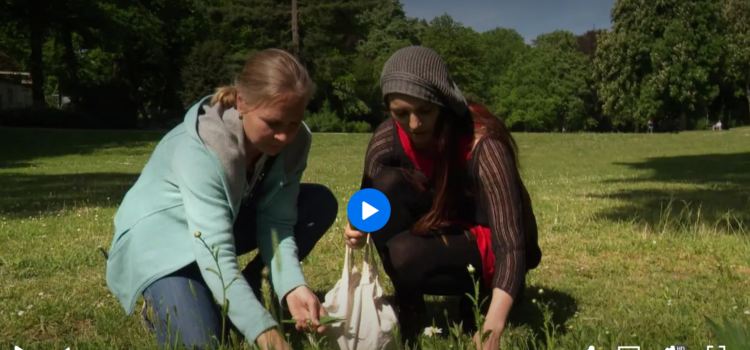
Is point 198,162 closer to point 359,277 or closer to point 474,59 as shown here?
point 359,277

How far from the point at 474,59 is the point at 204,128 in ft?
215

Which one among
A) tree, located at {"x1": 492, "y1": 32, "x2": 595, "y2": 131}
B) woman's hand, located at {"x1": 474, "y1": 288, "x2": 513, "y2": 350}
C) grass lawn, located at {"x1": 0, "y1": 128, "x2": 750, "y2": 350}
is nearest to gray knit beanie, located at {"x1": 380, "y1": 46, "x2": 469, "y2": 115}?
woman's hand, located at {"x1": 474, "y1": 288, "x2": 513, "y2": 350}

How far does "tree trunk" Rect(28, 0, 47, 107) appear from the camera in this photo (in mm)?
37219

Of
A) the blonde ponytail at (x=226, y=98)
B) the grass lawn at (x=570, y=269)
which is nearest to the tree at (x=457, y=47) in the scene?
the grass lawn at (x=570, y=269)

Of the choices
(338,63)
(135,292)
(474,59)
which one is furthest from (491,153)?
(474,59)

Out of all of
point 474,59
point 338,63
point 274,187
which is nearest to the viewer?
point 274,187

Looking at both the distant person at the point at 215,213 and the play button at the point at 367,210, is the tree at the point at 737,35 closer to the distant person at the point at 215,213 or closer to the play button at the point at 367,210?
the distant person at the point at 215,213

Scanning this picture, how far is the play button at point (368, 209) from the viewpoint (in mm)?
2525

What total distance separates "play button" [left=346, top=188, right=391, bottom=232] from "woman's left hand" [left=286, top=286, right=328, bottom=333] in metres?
0.37

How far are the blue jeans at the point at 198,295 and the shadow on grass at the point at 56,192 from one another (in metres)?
5.28

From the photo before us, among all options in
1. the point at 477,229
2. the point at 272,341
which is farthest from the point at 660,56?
the point at 272,341

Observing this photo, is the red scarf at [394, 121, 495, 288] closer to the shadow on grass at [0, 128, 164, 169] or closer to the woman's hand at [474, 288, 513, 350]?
the woman's hand at [474, 288, 513, 350]

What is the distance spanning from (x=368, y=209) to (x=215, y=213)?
24.1 inches

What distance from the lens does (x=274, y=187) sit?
A: 3369mm
